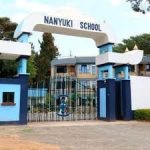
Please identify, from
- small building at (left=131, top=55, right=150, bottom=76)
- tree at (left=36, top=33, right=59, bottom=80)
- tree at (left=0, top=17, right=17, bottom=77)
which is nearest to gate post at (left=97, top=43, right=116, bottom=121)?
tree at (left=0, top=17, right=17, bottom=77)

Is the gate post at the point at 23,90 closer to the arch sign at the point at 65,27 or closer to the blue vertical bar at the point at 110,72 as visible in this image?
the arch sign at the point at 65,27

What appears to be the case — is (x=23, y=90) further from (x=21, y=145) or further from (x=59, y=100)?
(x=21, y=145)

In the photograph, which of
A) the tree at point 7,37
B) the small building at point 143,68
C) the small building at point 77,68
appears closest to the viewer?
the tree at point 7,37

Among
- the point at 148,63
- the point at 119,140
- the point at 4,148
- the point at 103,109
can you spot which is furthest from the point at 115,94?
the point at 148,63

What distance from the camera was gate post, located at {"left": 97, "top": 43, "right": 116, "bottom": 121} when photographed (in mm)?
20609

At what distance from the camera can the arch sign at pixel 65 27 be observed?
18862 millimetres

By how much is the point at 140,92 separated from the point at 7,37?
20.6 m

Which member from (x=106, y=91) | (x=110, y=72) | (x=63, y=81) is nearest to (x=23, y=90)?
(x=63, y=81)

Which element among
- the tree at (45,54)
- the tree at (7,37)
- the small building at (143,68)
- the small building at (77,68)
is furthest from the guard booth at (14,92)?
the small building at (143,68)

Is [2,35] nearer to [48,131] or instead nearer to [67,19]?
[67,19]

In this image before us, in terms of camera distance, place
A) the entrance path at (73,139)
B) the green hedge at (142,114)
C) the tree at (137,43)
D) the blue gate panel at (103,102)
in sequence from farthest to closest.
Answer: the tree at (137,43) < the blue gate panel at (103,102) < the green hedge at (142,114) < the entrance path at (73,139)

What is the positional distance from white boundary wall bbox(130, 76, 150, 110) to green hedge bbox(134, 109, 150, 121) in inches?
20.4

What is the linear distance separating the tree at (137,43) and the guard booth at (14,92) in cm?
4616

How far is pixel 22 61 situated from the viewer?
1839 centimetres
